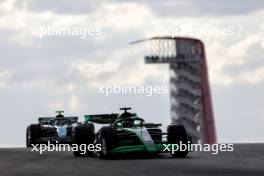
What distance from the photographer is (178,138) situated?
29875 millimetres

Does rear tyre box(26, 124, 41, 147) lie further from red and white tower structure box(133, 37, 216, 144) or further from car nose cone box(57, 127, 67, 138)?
red and white tower structure box(133, 37, 216, 144)

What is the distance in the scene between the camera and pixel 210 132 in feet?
464

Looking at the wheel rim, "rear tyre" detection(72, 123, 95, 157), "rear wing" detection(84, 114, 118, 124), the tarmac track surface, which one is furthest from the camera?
"rear wing" detection(84, 114, 118, 124)

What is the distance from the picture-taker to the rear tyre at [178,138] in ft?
98.0

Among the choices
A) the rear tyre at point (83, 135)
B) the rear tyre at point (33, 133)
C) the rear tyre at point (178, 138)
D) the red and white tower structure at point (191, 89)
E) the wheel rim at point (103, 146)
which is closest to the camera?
the rear tyre at point (178, 138)

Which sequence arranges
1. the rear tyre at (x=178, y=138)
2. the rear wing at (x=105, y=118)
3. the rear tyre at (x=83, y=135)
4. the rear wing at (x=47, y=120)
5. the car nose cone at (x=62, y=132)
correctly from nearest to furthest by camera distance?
the rear tyre at (x=178, y=138) → the rear tyre at (x=83, y=135) → the rear wing at (x=105, y=118) → the car nose cone at (x=62, y=132) → the rear wing at (x=47, y=120)

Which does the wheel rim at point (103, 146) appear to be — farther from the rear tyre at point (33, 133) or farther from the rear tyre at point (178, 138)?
the rear tyre at point (33, 133)

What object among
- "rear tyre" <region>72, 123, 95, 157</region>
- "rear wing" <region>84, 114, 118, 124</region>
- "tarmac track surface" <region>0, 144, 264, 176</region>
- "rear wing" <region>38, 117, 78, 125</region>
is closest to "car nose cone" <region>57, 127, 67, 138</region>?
"rear wing" <region>38, 117, 78, 125</region>

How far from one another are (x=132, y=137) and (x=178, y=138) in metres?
1.50

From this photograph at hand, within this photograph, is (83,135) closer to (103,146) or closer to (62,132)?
(103,146)

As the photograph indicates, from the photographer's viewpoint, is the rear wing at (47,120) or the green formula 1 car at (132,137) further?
the rear wing at (47,120)

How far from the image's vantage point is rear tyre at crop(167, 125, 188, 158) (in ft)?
98.0

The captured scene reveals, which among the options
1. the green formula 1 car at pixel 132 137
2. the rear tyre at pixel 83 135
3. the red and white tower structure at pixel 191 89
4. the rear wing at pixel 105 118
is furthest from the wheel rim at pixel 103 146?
Answer: the red and white tower structure at pixel 191 89

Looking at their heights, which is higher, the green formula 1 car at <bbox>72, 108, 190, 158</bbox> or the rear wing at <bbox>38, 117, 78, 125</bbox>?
the rear wing at <bbox>38, 117, 78, 125</bbox>
